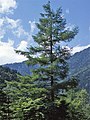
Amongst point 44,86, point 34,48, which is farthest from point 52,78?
point 34,48

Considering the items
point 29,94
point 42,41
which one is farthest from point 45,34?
point 29,94

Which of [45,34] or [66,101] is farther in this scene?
[45,34]

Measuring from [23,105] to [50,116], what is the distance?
2388 mm

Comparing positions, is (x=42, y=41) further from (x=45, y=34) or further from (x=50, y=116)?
(x=50, y=116)

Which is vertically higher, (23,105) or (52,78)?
(52,78)

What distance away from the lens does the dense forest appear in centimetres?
2842

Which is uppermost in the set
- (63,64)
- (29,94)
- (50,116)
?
(63,64)

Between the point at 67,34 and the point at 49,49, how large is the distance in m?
2.08

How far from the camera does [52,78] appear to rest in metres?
29.9

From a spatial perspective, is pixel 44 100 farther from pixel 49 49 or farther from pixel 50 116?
pixel 49 49

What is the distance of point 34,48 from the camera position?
1209 inches

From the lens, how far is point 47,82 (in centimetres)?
2984

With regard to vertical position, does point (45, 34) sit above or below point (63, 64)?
above

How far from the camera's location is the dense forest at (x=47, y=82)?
2842cm
